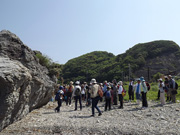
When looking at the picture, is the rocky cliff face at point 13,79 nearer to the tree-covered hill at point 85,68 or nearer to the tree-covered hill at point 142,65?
the tree-covered hill at point 142,65

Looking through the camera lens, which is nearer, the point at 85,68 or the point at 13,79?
the point at 13,79

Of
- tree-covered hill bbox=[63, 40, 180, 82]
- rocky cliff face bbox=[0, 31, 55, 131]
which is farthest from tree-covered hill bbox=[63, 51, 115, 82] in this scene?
rocky cliff face bbox=[0, 31, 55, 131]

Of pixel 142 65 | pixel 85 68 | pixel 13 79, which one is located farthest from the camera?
pixel 85 68

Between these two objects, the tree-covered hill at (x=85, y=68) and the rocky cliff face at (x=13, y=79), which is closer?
the rocky cliff face at (x=13, y=79)

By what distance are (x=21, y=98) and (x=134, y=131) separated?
4.80 metres

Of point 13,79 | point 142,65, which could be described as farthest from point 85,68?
point 13,79

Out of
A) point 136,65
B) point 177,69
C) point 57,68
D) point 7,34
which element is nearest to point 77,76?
point 136,65

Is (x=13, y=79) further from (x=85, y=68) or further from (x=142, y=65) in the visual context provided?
(x=85, y=68)

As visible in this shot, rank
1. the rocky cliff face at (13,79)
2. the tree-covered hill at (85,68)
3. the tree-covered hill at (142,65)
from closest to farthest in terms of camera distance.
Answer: the rocky cliff face at (13,79)
the tree-covered hill at (142,65)
the tree-covered hill at (85,68)

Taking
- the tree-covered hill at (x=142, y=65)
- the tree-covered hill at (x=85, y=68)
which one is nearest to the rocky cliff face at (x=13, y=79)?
the tree-covered hill at (x=142, y=65)

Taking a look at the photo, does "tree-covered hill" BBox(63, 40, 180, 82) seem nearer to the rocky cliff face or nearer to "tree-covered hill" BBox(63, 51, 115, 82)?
"tree-covered hill" BBox(63, 51, 115, 82)

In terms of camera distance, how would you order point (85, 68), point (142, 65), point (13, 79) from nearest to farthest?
point (13, 79)
point (142, 65)
point (85, 68)

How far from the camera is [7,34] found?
8086mm

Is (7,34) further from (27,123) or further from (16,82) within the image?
(27,123)
